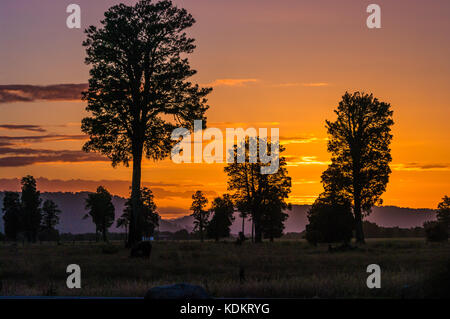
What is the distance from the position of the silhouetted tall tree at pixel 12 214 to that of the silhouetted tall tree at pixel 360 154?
76.8 meters

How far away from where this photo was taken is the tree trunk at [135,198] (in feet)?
119

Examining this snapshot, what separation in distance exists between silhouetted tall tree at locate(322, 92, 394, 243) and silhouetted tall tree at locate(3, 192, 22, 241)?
76.8 metres

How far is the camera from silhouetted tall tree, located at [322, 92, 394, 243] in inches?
2096

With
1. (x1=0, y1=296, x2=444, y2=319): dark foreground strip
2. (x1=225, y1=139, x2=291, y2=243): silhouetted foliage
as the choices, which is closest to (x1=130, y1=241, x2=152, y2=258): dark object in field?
(x1=0, y1=296, x2=444, y2=319): dark foreground strip

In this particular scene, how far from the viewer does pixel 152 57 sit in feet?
121

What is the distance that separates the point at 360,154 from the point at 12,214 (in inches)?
3193

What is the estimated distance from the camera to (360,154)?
5347cm

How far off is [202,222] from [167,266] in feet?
319

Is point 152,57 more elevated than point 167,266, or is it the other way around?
point 152,57

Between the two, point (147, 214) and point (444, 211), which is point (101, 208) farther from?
point (444, 211)

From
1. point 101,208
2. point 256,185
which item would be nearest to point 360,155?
point 256,185

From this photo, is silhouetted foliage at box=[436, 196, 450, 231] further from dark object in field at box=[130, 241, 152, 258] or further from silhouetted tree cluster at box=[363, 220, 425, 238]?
dark object in field at box=[130, 241, 152, 258]

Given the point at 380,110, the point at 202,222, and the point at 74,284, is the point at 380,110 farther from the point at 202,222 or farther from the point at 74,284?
the point at 202,222
